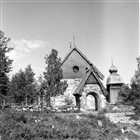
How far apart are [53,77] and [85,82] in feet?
12.8

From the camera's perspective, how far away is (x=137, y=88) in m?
20.0

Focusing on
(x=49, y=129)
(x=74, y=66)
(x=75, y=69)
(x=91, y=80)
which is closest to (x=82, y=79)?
(x=91, y=80)

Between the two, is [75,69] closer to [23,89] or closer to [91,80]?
[91,80]

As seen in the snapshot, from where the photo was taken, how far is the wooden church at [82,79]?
67.9 feet

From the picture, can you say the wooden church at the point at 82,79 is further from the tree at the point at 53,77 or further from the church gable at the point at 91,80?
the tree at the point at 53,77

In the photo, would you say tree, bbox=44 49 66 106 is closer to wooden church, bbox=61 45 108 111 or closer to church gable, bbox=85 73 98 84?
wooden church, bbox=61 45 108 111

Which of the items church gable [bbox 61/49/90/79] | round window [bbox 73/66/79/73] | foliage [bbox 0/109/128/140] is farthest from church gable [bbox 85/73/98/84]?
foliage [bbox 0/109/128/140]

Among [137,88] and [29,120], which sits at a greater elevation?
[137,88]

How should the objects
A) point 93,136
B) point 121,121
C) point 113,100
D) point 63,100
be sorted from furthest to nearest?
point 113,100 → point 63,100 → point 121,121 → point 93,136

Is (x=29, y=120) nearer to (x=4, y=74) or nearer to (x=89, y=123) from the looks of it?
(x=89, y=123)

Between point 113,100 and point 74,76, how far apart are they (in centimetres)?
1644

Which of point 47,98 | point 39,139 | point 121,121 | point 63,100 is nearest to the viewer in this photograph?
point 39,139

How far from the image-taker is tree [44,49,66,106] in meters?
18.9

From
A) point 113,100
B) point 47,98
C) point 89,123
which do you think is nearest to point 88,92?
point 47,98
